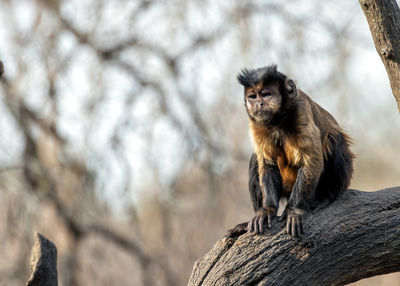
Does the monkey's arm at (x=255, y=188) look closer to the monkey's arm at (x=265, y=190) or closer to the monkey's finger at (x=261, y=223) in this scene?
the monkey's arm at (x=265, y=190)

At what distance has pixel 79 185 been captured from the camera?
10391 millimetres

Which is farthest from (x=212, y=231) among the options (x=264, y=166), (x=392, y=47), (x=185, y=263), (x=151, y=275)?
(x=392, y=47)

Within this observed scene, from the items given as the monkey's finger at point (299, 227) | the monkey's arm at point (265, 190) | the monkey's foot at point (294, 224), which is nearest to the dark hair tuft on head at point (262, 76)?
the monkey's arm at point (265, 190)

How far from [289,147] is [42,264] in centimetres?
236

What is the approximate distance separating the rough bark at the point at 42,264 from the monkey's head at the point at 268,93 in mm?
2138

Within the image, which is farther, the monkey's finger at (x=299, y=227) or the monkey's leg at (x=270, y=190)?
the monkey's leg at (x=270, y=190)

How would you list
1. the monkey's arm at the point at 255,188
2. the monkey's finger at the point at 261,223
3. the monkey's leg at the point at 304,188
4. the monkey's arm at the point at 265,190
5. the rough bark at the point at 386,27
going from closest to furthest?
the rough bark at the point at 386,27, the monkey's finger at the point at 261,223, the monkey's leg at the point at 304,188, the monkey's arm at the point at 265,190, the monkey's arm at the point at 255,188

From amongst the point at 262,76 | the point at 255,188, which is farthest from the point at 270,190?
the point at 262,76

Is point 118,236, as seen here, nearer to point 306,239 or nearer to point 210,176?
point 210,176

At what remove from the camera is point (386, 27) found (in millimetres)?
3779

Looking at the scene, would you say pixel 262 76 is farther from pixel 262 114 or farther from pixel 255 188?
pixel 255 188

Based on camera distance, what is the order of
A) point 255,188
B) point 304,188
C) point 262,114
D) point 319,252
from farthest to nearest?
point 255,188, point 262,114, point 304,188, point 319,252

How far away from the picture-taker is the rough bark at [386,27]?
3.74m

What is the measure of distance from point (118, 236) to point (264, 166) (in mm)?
6387
